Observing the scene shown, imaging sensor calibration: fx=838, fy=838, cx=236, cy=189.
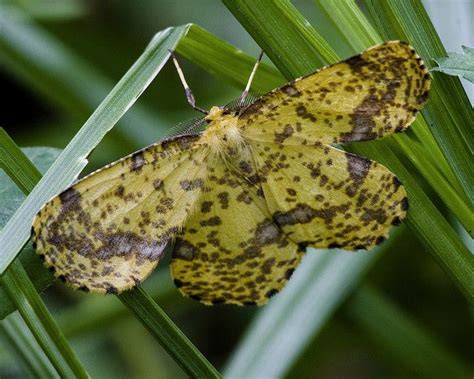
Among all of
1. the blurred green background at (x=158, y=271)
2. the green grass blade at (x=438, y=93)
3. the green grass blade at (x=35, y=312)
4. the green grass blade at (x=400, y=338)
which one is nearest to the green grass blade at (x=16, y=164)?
the green grass blade at (x=35, y=312)

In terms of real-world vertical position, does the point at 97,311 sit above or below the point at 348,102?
below

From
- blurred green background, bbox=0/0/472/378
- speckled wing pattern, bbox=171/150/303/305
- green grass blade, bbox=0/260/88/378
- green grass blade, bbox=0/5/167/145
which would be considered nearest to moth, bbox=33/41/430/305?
speckled wing pattern, bbox=171/150/303/305

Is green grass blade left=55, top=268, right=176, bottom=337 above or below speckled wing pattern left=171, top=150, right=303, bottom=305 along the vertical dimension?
below

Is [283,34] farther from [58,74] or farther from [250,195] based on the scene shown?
[58,74]

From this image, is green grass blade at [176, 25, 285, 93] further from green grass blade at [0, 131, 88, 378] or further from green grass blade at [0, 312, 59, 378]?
green grass blade at [0, 312, 59, 378]

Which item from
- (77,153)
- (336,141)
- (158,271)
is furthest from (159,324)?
(158,271)

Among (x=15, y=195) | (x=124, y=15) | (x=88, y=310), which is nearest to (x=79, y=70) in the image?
(x=124, y=15)
